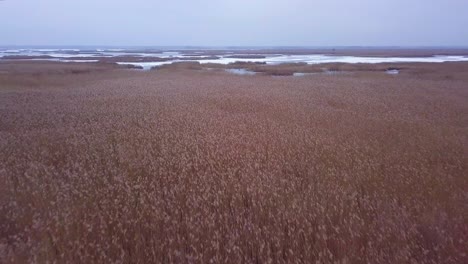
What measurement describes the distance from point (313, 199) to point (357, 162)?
2.68 meters

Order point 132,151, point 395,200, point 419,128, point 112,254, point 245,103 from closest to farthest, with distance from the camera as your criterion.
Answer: point 112,254 → point 395,200 → point 132,151 → point 419,128 → point 245,103

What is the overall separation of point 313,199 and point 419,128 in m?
7.75

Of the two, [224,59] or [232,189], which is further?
[224,59]

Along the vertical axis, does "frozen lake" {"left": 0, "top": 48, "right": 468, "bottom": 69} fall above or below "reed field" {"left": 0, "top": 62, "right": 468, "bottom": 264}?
above

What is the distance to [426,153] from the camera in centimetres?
923

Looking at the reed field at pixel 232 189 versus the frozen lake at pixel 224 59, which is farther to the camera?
the frozen lake at pixel 224 59

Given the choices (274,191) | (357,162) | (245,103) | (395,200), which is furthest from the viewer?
(245,103)

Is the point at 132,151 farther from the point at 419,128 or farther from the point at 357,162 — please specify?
the point at 419,128

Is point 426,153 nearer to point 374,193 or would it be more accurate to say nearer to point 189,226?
point 374,193

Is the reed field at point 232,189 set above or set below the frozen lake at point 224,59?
below

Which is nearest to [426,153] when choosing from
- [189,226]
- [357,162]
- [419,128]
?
[357,162]

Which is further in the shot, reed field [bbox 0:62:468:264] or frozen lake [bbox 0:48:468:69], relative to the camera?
frozen lake [bbox 0:48:468:69]

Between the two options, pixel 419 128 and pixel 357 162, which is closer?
pixel 357 162

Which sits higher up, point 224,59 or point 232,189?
point 224,59
